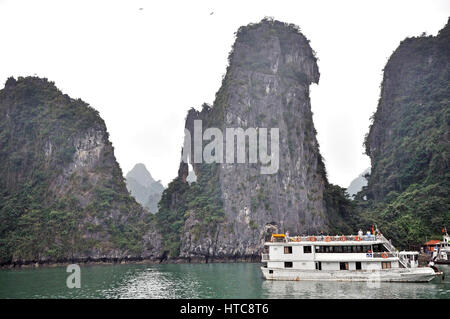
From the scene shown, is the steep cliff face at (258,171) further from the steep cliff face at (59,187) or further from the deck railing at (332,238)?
the deck railing at (332,238)

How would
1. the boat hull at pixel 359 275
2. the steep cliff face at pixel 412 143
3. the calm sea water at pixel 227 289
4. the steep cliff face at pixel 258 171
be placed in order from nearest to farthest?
the calm sea water at pixel 227 289 → the boat hull at pixel 359 275 → the steep cliff face at pixel 412 143 → the steep cliff face at pixel 258 171

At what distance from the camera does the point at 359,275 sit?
29688mm

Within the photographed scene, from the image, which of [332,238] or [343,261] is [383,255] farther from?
[332,238]

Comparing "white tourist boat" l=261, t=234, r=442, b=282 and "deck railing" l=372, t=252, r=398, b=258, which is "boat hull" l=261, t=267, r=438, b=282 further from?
"deck railing" l=372, t=252, r=398, b=258

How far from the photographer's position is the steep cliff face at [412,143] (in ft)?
196

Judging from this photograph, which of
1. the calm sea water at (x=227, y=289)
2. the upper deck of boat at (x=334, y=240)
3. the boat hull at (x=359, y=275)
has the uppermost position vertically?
the upper deck of boat at (x=334, y=240)

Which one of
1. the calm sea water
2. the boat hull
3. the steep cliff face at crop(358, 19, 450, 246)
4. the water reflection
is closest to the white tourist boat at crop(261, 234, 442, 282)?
the boat hull

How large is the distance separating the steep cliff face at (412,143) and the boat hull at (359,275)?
97.7 ft

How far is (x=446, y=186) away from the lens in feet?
207

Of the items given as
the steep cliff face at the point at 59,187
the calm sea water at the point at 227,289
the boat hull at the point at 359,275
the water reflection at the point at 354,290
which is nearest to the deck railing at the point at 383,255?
the boat hull at the point at 359,275

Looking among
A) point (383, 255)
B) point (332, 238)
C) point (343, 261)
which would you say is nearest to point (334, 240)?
point (332, 238)

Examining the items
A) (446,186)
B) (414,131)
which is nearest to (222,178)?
(446,186)

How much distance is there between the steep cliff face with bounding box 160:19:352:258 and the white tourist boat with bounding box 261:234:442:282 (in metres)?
27.8

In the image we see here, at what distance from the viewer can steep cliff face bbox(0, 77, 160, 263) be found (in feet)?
208
